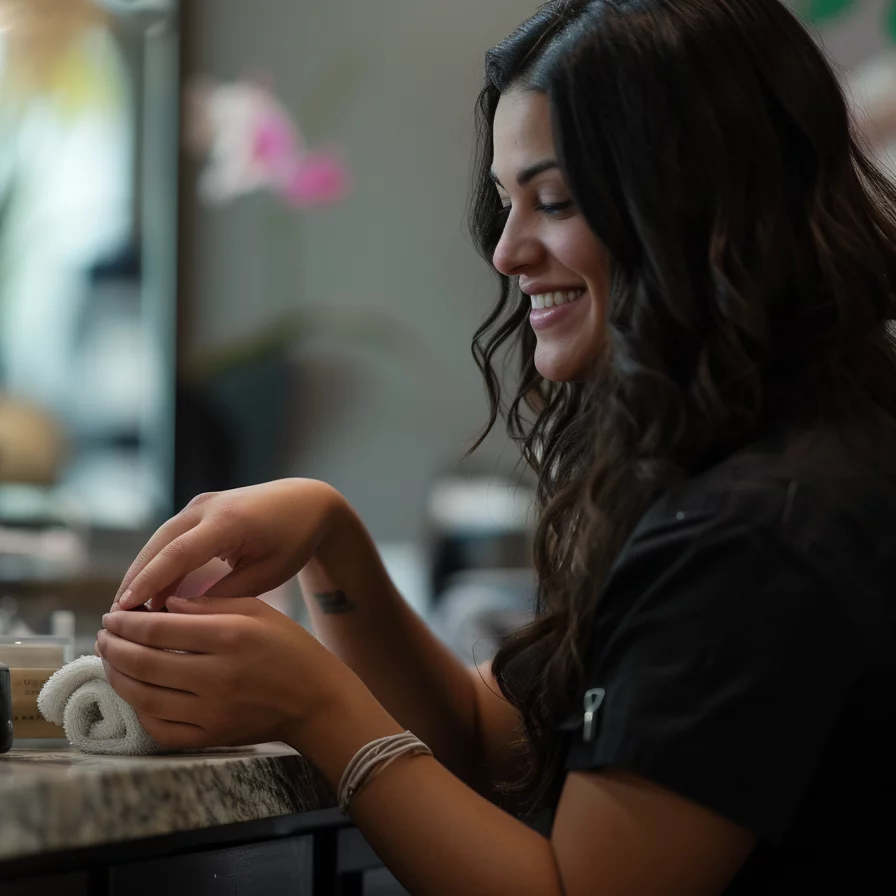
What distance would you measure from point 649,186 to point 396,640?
18.1 inches

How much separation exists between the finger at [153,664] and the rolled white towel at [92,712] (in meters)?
0.03

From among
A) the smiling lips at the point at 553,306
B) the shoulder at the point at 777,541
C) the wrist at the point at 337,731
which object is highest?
the smiling lips at the point at 553,306

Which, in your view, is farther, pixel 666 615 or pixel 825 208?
pixel 825 208

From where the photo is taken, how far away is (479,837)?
75 cm

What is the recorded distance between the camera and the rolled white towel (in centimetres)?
77

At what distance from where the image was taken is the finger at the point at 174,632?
29.7 inches

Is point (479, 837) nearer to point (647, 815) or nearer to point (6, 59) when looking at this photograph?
point (647, 815)

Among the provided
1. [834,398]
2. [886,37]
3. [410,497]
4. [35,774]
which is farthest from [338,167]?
[35,774]

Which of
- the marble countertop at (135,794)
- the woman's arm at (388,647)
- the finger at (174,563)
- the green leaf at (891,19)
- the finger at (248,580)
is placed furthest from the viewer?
the green leaf at (891,19)

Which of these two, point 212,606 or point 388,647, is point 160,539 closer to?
→ point 212,606

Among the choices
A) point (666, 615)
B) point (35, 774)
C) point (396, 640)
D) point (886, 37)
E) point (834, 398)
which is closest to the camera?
point (35, 774)

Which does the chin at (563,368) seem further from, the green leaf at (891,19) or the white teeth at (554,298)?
the green leaf at (891,19)

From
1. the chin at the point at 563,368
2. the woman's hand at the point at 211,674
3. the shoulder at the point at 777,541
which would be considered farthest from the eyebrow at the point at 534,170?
the woman's hand at the point at 211,674

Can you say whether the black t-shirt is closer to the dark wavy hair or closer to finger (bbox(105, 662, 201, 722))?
the dark wavy hair
